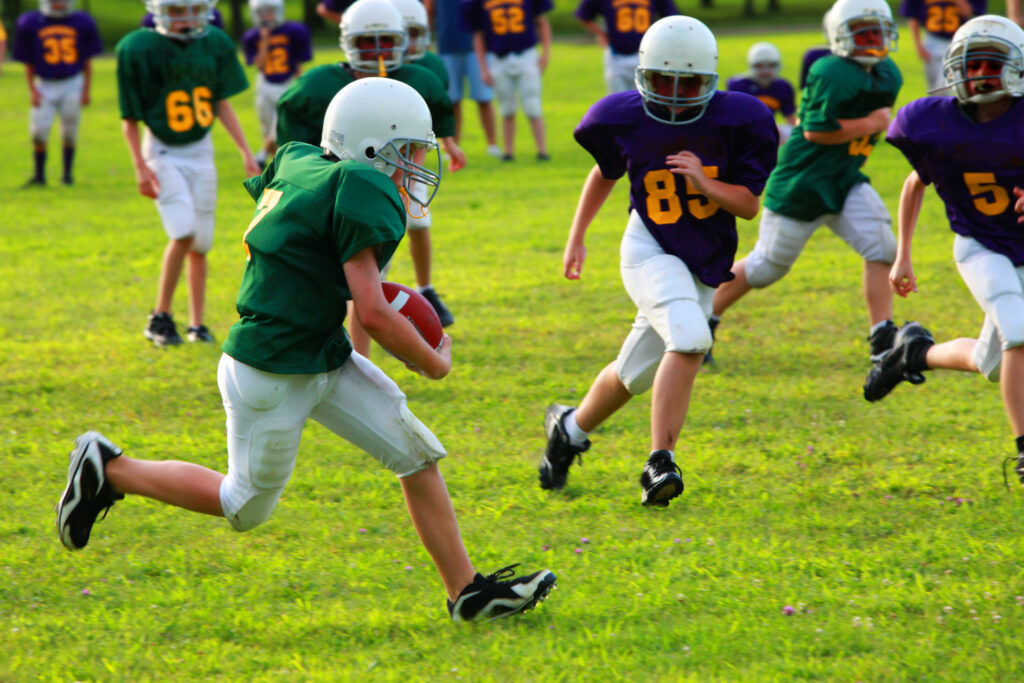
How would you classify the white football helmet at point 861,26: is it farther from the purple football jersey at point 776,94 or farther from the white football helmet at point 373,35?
the purple football jersey at point 776,94

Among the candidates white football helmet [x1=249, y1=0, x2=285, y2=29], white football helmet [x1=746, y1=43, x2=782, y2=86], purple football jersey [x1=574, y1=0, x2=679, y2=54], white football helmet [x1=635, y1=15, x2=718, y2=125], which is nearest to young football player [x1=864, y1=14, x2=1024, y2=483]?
white football helmet [x1=635, y1=15, x2=718, y2=125]

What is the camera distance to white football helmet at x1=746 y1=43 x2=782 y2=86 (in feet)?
30.1

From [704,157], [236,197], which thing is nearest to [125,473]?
[704,157]

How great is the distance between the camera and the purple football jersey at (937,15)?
12992mm

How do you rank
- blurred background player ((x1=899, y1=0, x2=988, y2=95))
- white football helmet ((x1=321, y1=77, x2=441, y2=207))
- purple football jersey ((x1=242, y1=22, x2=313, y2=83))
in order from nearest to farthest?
white football helmet ((x1=321, y1=77, x2=441, y2=207)) → blurred background player ((x1=899, y1=0, x2=988, y2=95)) → purple football jersey ((x1=242, y1=22, x2=313, y2=83))

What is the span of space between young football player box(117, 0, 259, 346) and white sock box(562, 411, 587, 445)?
121 inches

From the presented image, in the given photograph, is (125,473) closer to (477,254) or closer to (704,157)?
(704,157)

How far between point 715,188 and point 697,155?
0.21 meters

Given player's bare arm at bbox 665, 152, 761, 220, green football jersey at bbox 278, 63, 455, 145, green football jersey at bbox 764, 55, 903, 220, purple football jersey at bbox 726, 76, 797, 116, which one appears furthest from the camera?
purple football jersey at bbox 726, 76, 797, 116

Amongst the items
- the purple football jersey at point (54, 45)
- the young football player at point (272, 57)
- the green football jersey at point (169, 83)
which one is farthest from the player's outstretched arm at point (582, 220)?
the purple football jersey at point (54, 45)

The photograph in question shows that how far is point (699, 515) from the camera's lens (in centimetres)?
457

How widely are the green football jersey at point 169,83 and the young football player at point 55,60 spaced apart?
6039mm

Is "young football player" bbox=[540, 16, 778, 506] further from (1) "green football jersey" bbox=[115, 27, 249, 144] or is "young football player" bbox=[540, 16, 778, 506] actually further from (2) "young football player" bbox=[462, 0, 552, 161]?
(2) "young football player" bbox=[462, 0, 552, 161]

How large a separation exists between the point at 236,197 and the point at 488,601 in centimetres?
929
